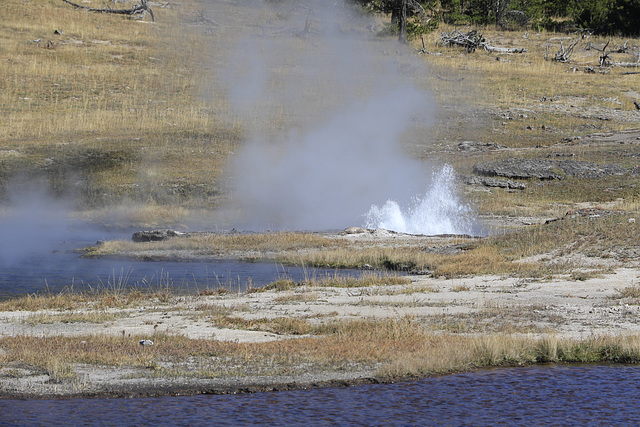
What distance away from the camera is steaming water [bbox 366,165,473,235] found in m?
23.9

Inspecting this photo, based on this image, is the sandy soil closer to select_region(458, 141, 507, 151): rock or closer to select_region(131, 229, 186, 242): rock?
select_region(131, 229, 186, 242): rock

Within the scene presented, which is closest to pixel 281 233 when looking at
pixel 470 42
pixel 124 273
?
pixel 124 273

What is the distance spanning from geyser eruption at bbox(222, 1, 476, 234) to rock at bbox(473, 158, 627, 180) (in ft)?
5.66

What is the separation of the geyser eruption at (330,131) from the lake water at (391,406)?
14.4 metres

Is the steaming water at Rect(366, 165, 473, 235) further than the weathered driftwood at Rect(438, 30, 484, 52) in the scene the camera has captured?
No

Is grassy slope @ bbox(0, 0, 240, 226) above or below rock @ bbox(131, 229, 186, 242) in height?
above

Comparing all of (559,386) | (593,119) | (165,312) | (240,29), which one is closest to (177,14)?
(240,29)

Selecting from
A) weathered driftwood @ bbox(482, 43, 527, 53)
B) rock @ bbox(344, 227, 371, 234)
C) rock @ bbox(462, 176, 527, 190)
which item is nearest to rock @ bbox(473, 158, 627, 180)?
rock @ bbox(462, 176, 527, 190)

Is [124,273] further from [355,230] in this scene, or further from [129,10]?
[129,10]

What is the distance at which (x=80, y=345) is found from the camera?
10.2 metres

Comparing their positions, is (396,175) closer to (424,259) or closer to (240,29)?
(424,259)

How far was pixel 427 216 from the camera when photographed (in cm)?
2456

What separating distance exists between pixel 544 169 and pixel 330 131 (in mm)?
8068

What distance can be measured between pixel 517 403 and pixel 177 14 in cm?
4444
